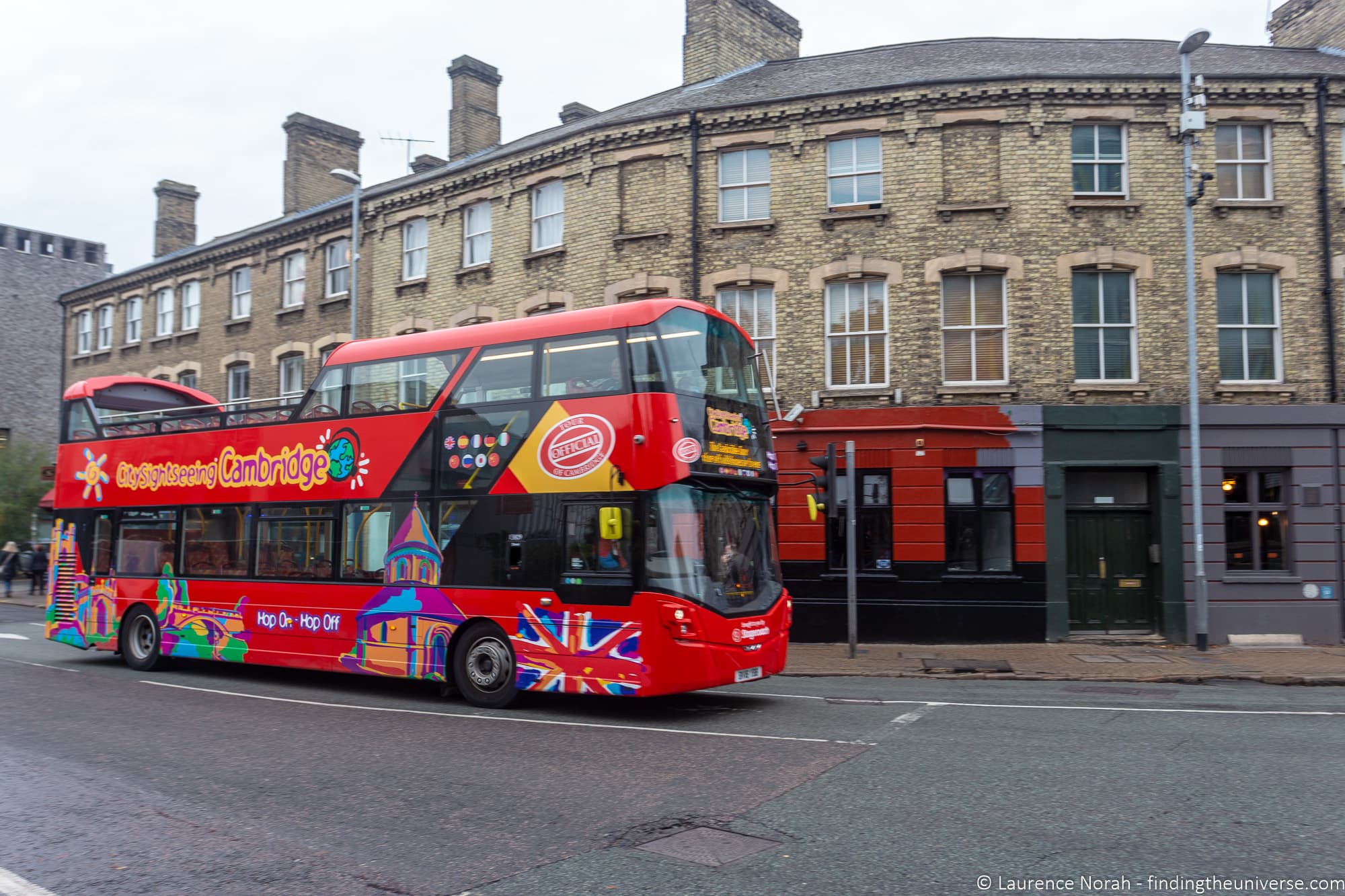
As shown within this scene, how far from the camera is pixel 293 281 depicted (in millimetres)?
27906

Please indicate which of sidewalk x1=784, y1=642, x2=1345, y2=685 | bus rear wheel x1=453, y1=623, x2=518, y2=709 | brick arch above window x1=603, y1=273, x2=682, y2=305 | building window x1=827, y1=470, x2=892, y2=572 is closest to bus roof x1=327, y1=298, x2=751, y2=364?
bus rear wheel x1=453, y1=623, x2=518, y2=709

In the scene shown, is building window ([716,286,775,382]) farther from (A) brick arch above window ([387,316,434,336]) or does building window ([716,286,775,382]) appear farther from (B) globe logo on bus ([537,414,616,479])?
(B) globe logo on bus ([537,414,616,479])

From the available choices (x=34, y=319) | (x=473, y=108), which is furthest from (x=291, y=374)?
(x=34, y=319)

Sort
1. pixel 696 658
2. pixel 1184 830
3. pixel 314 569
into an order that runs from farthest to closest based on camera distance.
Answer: pixel 314 569
pixel 696 658
pixel 1184 830

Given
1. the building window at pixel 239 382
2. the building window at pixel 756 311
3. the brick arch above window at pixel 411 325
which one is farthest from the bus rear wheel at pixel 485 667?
the building window at pixel 239 382

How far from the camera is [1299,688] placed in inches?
513

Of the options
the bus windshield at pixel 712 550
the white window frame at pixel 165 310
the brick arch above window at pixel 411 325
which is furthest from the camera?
the white window frame at pixel 165 310

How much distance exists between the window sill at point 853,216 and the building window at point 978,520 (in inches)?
195

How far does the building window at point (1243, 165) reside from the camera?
18500 millimetres

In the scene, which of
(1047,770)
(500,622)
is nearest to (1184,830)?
(1047,770)

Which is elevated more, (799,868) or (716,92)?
(716,92)

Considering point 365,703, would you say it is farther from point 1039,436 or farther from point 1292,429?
point 1292,429

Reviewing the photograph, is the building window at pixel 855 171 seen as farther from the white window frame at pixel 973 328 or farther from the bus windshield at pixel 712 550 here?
the bus windshield at pixel 712 550

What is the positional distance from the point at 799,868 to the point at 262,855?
9.81ft
